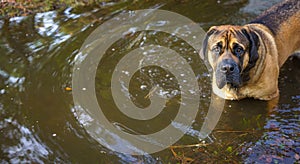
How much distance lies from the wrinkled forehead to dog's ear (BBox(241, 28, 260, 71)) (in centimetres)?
7

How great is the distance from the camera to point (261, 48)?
427 centimetres

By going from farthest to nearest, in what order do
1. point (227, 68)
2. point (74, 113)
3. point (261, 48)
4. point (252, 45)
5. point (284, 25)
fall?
point (284, 25) → point (74, 113) → point (261, 48) → point (252, 45) → point (227, 68)

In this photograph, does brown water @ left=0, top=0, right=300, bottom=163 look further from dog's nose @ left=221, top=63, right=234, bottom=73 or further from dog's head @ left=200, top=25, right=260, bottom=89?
dog's nose @ left=221, top=63, right=234, bottom=73

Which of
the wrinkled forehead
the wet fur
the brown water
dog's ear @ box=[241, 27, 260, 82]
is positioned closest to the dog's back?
the wet fur

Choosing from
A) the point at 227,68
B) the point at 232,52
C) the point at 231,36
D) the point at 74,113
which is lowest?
the point at 74,113

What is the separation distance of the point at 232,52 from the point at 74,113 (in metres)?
1.96

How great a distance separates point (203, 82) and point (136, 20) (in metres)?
2.08

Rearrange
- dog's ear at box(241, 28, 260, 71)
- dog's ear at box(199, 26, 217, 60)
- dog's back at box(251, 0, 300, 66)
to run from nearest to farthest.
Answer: dog's ear at box(241, 28, 260, 71) → dog's ear at box(199, 26, 217, 60) → dog's back at box(251, 0, 300, 66)

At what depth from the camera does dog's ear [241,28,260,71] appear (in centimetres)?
408

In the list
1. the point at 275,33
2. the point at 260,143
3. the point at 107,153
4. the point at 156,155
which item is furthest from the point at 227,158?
the point at 275,33

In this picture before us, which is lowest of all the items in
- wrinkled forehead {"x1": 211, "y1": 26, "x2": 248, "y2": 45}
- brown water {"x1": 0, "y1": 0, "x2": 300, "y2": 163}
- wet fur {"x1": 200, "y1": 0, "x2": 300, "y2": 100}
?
brown water {"x1": 0, "y1": 0, "x2": 300, "y2": 163}

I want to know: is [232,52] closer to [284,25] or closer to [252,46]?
[252,46]

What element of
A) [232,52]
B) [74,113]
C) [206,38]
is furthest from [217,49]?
[74,113]

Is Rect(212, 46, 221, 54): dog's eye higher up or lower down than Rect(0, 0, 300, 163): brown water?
higher up
